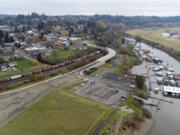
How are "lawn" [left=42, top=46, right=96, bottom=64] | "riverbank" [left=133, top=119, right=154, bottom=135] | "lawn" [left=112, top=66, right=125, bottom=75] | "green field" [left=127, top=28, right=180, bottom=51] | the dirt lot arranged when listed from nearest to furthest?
"riverbank" [left=133, top=119, right=154, bottom=135] < the dirt lot < "lawn" [left=112, top=66, right=125, bottom=75] < "lawn" [left=42, top=46, right=96, bottom=64] < "green field" [left=127, top=28, right=180, bottom=51]

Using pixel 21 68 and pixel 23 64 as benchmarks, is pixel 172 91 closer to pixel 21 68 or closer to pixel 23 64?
pixel 21 68

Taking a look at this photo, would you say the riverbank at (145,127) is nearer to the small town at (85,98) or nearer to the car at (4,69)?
the small town at (85,98)

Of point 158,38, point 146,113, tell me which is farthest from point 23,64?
point 158,38

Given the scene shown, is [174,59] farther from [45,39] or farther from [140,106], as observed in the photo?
[45,39]

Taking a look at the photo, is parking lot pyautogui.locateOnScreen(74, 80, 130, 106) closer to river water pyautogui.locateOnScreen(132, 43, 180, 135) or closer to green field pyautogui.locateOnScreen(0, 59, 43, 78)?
river water pyautogui.locateOnScreen(132, 43, 180, 135)

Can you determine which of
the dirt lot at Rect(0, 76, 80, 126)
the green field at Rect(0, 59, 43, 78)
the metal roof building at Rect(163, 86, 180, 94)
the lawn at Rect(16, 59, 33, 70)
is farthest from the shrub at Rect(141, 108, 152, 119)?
the lawn at Rect(16, 59, 33, 70)

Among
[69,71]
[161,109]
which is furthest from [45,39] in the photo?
[161,109]

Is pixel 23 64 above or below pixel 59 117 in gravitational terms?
above

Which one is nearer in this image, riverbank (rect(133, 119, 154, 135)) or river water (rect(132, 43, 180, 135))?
riverbank (rect(133, 119, 154, 135))

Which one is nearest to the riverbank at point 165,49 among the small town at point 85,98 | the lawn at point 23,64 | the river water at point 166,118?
the small town at point 85,98
